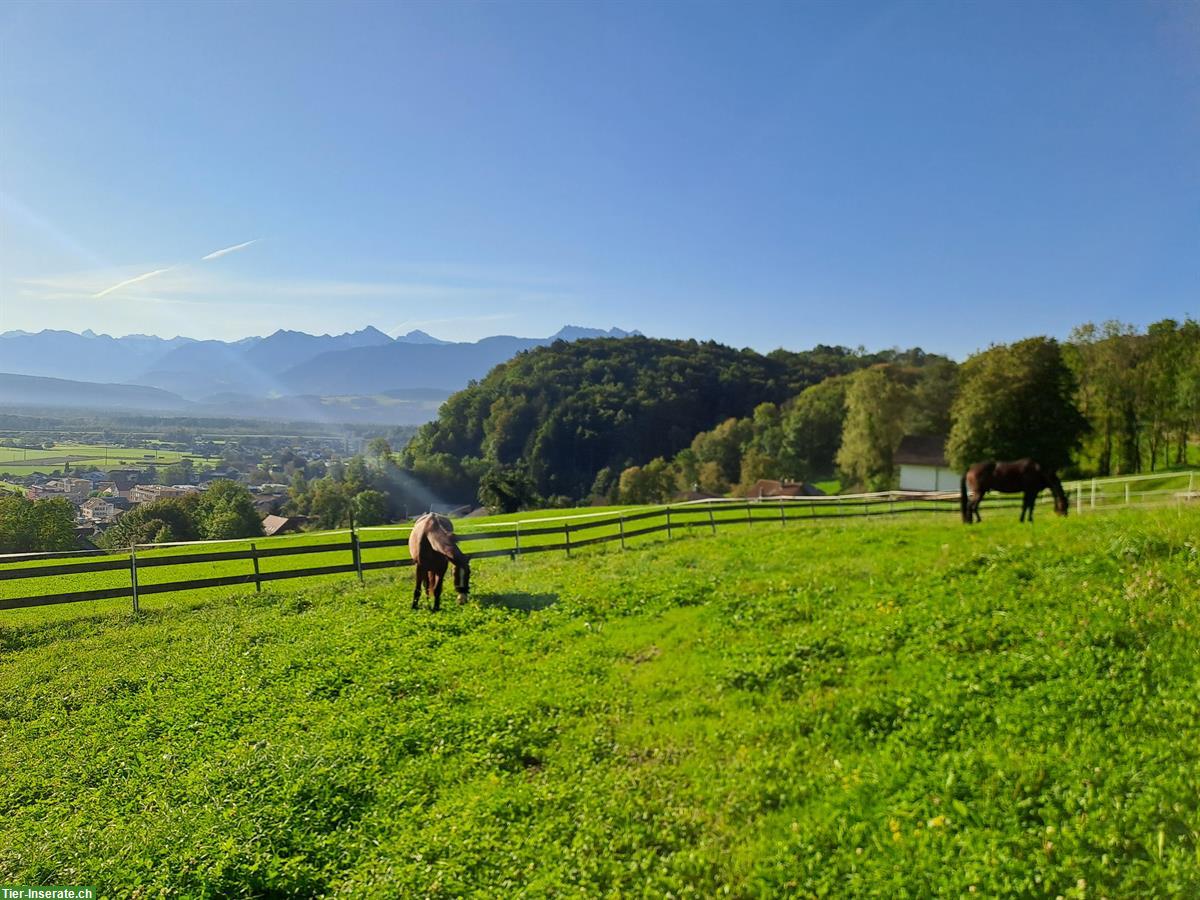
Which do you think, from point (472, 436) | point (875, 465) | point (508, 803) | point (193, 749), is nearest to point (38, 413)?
point (193, 749)

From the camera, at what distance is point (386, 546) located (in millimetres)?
17609

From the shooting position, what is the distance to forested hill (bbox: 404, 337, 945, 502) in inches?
4673

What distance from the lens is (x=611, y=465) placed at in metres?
118

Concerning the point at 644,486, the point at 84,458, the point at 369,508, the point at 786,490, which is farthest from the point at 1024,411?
the point at 644,486

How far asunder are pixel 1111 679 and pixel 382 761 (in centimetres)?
730

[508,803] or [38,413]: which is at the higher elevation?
[38,413]

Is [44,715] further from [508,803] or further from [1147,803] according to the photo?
[1147,803]

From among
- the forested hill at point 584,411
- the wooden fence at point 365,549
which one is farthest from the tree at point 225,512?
the forested hill at point 584,411

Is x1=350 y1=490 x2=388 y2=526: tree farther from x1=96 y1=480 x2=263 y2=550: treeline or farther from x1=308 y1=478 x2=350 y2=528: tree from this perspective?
x1=96 y1=480 x2=263 y2=550: treeline

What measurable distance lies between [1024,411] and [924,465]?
39.8 ft

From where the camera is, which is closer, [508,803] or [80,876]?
[80,876]

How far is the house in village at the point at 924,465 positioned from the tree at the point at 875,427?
1889 millimetres

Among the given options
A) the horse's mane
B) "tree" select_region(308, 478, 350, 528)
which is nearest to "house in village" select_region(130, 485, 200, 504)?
"tree" select_region(308, 478, 350, 528)

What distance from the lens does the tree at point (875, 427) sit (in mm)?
50500
